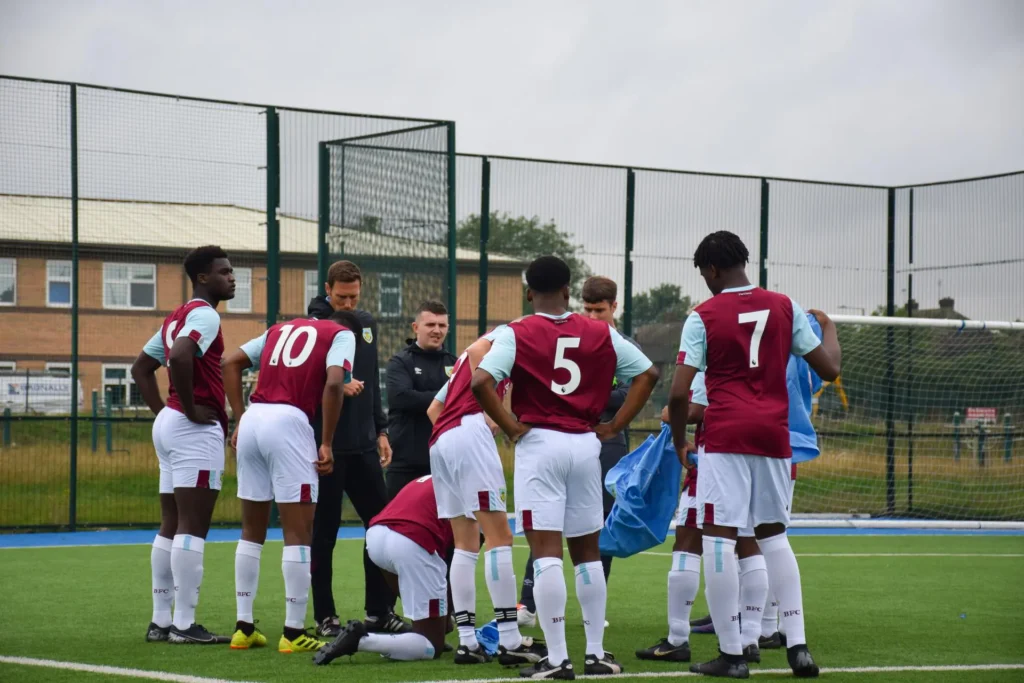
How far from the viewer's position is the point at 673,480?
7102 millimetres

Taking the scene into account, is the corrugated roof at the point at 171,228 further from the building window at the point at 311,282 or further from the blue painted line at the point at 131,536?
the blue painted line at the point at 131,536

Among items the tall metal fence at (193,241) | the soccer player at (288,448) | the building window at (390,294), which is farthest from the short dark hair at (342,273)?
the building window at (390,294)

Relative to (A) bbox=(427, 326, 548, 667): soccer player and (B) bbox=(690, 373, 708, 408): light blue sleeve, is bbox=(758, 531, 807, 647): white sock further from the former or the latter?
(A) bbox=(427, 326, 548, 667): soccer player

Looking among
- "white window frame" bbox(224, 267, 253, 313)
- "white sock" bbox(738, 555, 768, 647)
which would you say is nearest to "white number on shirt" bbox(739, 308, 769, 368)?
"white sock" bbox(738, 555, 768, 647)

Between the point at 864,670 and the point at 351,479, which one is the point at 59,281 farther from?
the point at 864,670

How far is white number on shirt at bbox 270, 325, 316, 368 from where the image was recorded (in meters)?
6.85

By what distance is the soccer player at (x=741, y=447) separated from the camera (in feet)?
19.1

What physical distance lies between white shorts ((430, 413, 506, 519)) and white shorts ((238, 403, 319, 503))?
0.78m

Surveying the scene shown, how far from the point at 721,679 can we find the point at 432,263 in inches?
340

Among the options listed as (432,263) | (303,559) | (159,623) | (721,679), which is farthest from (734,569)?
(432,263)

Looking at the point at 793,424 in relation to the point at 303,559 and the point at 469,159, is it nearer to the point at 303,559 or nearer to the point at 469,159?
the point at 303,559

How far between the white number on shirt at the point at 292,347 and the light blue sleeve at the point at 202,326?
1.78 feet

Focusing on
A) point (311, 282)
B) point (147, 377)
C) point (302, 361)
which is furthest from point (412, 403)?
point (311, 282)

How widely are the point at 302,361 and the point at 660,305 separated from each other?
9.37m
